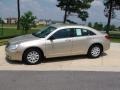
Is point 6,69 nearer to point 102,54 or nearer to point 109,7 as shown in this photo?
point 102,54

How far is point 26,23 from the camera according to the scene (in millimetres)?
23766

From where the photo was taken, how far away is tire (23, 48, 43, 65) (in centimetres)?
1293

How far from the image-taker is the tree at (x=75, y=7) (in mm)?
36406

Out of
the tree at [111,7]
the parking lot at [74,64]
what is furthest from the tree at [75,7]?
the parking lot at [74,64]

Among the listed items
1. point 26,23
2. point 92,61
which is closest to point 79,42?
point 92,61

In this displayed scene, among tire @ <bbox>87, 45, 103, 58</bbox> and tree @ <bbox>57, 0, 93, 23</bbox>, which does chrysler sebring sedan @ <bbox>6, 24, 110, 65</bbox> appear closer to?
tire @ <bbox>87, 45, 103, 58</bbox>

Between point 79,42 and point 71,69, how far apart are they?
2.03 meters

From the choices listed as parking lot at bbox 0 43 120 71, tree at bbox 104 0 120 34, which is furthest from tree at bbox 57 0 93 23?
parking lot at bbox 0 43 120 71

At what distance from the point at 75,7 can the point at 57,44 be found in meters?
23.9

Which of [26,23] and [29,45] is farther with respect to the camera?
[26,23]

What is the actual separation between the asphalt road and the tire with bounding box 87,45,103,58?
9.51 feet

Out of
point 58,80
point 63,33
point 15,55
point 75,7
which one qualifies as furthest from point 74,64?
point 75,7

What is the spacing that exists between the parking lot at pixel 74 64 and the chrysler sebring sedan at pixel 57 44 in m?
0.28

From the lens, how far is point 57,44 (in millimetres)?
13398
